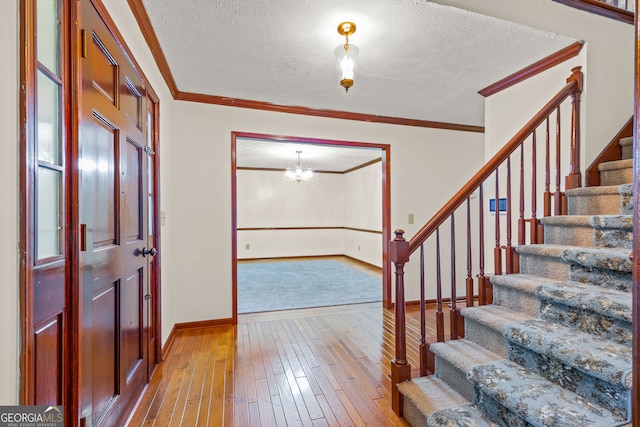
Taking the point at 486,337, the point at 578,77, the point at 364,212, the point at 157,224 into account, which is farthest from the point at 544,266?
the point at 364,212

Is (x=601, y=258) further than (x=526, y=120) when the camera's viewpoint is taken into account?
No

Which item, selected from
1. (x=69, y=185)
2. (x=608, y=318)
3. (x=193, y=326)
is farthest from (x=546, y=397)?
(x=193, y=326)

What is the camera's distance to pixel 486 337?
5.71ft

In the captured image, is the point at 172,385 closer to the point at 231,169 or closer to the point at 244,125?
the point at 231,169

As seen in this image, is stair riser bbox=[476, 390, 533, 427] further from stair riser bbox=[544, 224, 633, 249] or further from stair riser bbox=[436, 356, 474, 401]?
stair riser bbox=[544, 224, 633, 249]

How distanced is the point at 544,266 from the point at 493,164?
0.72 metres

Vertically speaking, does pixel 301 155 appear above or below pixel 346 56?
above

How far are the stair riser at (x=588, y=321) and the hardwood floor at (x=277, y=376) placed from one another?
3.31ft

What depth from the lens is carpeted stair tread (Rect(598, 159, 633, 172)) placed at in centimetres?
205

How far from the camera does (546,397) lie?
125cm

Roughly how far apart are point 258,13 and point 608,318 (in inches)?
96.8

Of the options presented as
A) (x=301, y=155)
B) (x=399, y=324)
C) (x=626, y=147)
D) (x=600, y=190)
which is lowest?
(x=399, y=324)

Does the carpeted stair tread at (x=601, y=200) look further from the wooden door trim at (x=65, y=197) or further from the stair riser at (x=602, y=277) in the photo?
the wooden door trim at (x=65, y=197)
